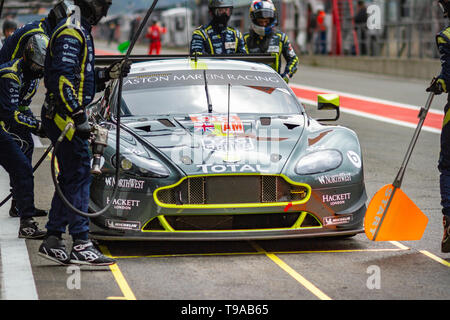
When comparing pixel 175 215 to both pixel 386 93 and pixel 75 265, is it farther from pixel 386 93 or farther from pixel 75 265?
pixel 386 93

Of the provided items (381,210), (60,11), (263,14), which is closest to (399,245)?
(381,210)

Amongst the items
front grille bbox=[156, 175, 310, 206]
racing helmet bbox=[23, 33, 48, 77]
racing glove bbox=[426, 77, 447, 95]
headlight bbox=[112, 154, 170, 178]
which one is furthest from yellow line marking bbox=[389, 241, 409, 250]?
racing helmet bbox=[23, 33, 48, 77]

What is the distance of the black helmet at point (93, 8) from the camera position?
594 cm

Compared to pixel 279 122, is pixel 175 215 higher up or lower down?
lower down

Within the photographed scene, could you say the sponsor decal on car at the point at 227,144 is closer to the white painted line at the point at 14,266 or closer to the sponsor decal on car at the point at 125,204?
the sponsor decal on car at the point at 125,204

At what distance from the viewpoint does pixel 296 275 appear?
572 cm

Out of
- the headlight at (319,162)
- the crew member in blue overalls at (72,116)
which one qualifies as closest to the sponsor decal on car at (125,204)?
the crew member in blue overalls at (72,116)

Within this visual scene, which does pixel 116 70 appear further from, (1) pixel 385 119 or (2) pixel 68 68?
(1) pixel 385 119

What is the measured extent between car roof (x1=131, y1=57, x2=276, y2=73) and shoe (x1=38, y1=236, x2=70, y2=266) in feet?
8.00

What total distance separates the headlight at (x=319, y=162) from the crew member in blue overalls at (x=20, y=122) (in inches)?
A: 81.6

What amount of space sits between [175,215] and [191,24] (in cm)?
4057

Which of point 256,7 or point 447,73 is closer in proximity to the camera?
point 447,73

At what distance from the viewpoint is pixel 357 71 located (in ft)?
94.0
